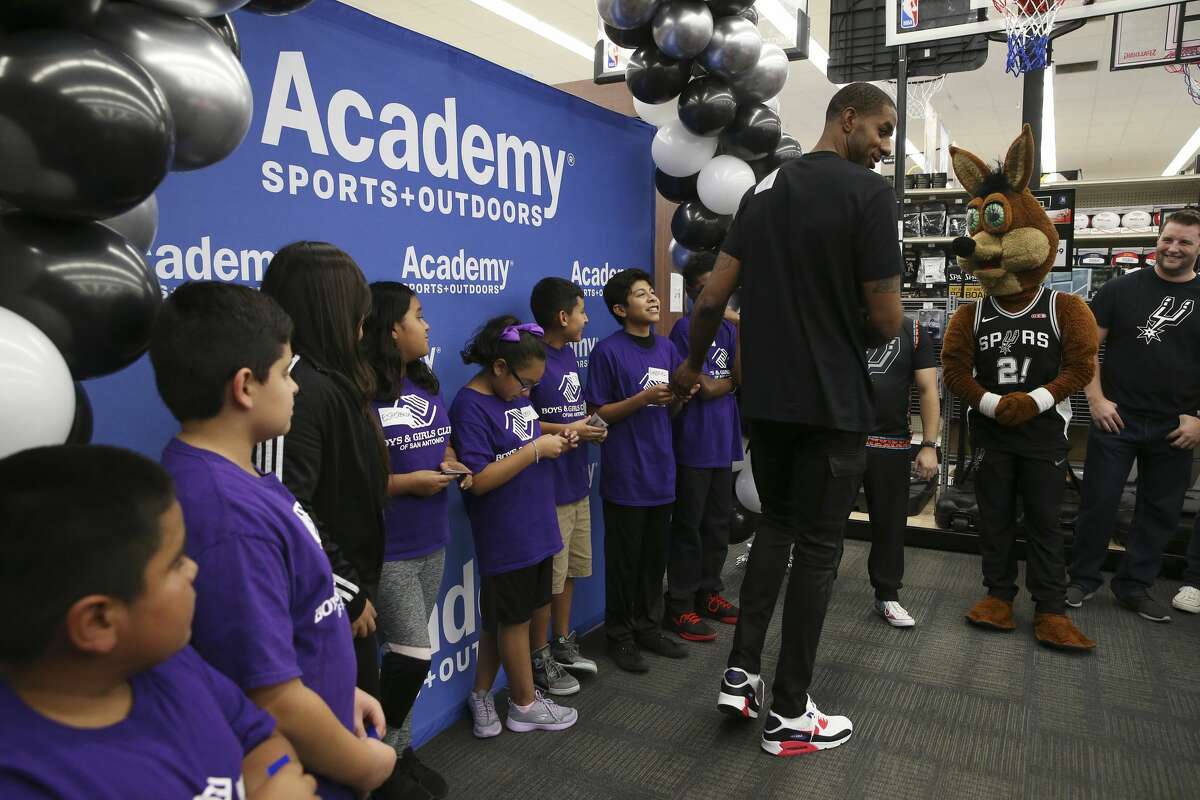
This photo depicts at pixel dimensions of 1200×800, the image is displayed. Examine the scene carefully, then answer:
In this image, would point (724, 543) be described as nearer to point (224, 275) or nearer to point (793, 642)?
point (793, 642)

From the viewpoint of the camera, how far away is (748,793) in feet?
6.61

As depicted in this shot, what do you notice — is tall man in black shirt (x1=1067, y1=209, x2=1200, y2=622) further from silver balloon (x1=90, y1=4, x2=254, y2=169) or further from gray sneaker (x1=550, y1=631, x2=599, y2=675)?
silver balloon (x1=90, y1=4, x2=254, y2=169)

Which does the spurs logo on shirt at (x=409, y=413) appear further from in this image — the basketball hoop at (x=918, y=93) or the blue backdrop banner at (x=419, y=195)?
the basketball hoop at (x=918, y=93)

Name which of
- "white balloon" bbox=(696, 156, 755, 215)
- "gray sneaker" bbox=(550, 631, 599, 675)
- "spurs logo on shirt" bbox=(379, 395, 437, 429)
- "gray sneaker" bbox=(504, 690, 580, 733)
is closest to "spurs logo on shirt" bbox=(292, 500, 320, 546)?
"spurs logo on shirt" bbox=(379, 395, 437, 429)

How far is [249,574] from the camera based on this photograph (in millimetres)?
889

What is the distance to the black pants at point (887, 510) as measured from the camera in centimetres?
310

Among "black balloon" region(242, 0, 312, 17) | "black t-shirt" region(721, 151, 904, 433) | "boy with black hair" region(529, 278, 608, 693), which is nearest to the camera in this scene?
"black balloon" region(242, 0, 312, 17)

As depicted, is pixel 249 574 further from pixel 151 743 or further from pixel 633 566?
pixel 633 566

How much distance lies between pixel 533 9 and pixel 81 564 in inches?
308

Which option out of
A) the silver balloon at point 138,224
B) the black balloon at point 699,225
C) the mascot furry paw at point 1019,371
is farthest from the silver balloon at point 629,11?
the silver balloon at point 138,224

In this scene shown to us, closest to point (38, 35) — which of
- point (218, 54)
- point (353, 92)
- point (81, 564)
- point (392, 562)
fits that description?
point (218, 54)

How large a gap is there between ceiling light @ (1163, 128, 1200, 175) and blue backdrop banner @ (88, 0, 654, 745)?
13.8 meters

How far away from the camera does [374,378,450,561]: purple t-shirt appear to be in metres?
1.93

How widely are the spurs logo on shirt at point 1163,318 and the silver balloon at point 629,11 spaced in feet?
7.53
